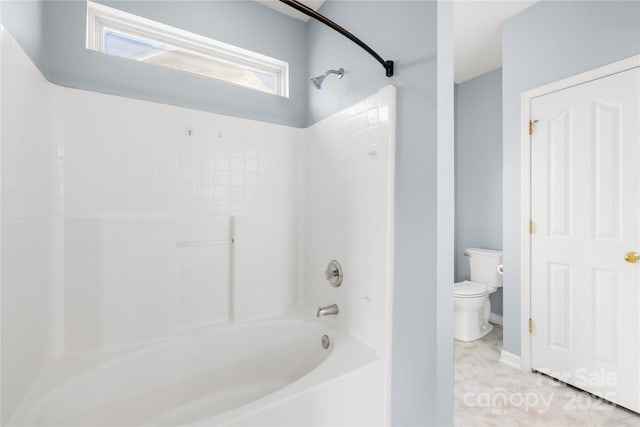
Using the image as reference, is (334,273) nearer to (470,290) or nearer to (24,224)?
(24,224)

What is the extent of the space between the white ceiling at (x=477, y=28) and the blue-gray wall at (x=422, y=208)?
1009 millimetres

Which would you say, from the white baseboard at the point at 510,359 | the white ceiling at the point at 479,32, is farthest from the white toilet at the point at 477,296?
the white ceiling at the point at 479,32

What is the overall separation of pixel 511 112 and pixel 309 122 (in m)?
1.65

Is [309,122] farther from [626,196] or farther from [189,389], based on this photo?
[626,196]

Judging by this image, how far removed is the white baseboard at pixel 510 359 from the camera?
7.47 feet

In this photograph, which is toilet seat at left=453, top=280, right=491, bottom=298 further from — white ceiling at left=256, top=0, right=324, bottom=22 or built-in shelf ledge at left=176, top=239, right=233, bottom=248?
white ceiling at left=256, top=0, right=324, bottom=22

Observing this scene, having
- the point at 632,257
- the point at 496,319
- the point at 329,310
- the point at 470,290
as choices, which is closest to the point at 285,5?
the point at 329,310

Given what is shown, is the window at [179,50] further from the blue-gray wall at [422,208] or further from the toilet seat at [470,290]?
the toilet seat at [470,290]

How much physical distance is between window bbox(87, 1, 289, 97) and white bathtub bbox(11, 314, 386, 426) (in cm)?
163

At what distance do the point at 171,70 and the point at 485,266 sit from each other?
3268 millimetres

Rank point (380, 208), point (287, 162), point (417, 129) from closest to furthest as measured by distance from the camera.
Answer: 1. point (417, 129)
2. point (380, 208)
3. point (287, 162)

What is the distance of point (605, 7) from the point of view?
1812 millimetres

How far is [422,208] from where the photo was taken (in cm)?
128

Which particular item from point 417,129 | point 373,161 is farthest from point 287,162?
point 417,129
